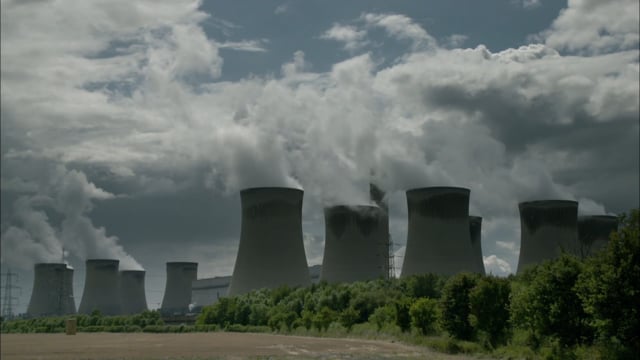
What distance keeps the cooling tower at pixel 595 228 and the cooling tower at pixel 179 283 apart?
37731 mm

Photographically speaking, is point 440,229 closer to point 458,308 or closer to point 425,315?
point 425,315

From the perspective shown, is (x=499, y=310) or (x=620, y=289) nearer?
(x=620, y=289)

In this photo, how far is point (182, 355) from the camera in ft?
63.7

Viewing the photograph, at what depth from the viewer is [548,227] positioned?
38.3 metres

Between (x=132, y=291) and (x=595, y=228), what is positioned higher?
(x=595, y=228)

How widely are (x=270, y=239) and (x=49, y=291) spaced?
117ft

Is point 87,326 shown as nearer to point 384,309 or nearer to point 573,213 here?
point 384,309

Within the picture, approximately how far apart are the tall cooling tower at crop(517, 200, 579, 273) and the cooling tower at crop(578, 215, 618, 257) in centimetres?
660

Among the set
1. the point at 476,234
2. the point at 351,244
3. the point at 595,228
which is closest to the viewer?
the point at 351,244

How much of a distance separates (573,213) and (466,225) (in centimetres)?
605

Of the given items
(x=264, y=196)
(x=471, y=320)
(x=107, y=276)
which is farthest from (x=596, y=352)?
(x=107, y=276)

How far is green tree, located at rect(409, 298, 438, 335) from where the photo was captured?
2536 cm

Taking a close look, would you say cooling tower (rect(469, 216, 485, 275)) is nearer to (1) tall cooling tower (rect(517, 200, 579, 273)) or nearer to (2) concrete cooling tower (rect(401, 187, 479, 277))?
(1) tall cooling tower (rect(517, 200, 579, 273))

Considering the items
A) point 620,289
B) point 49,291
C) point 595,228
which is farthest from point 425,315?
point 49,291
